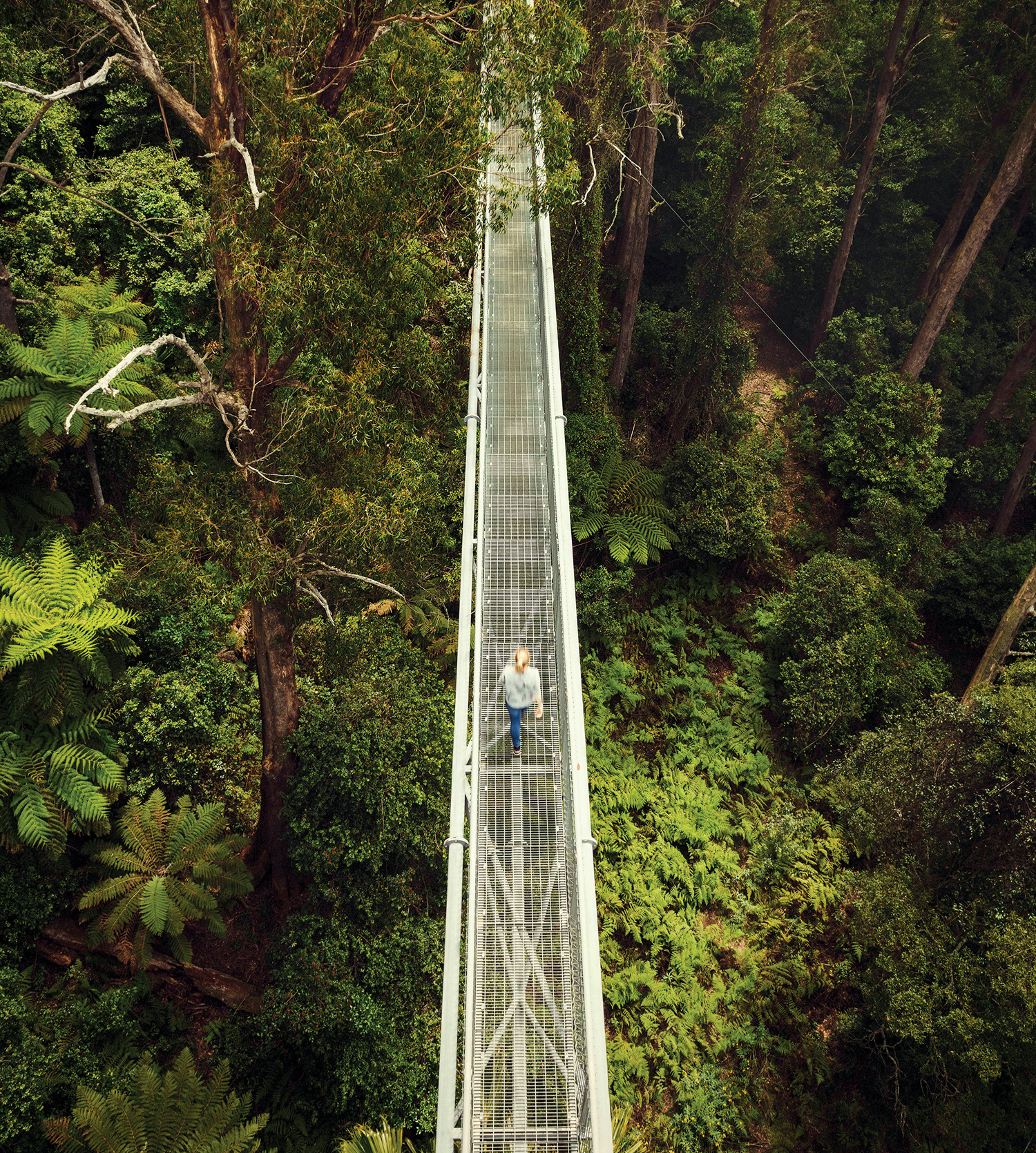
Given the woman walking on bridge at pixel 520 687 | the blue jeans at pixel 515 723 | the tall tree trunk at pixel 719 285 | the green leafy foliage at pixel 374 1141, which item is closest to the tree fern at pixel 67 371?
the woman walking on bridge at pixel 520 687

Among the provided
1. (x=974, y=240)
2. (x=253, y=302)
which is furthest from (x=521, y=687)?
(x=974, y=240)

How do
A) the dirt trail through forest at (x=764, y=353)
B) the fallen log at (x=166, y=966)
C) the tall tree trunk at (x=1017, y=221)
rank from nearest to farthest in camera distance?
the fallen log at (x=166, y=966), the dirt trail through forest at (x=764, y=353), the tall tree trunk at (x=1017, y=221)

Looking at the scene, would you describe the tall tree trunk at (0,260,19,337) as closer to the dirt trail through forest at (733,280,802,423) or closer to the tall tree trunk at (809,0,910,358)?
the dirt trail through forest at (733,280,802,423)

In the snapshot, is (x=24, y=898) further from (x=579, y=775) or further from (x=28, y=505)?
(x=579, y=775)

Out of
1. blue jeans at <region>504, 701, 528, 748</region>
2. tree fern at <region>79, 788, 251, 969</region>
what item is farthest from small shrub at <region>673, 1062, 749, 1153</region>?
tree fern at <region>79, 788, 251, 969</region>

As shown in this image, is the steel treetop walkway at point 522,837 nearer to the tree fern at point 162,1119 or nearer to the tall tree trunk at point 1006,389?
the tree fern at point 162,1119

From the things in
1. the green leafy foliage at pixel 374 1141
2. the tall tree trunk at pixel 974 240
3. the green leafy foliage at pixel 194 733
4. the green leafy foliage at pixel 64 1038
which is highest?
the tall tree trunk at pixel 974 240

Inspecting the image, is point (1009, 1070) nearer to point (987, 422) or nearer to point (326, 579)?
point (326, 579)
